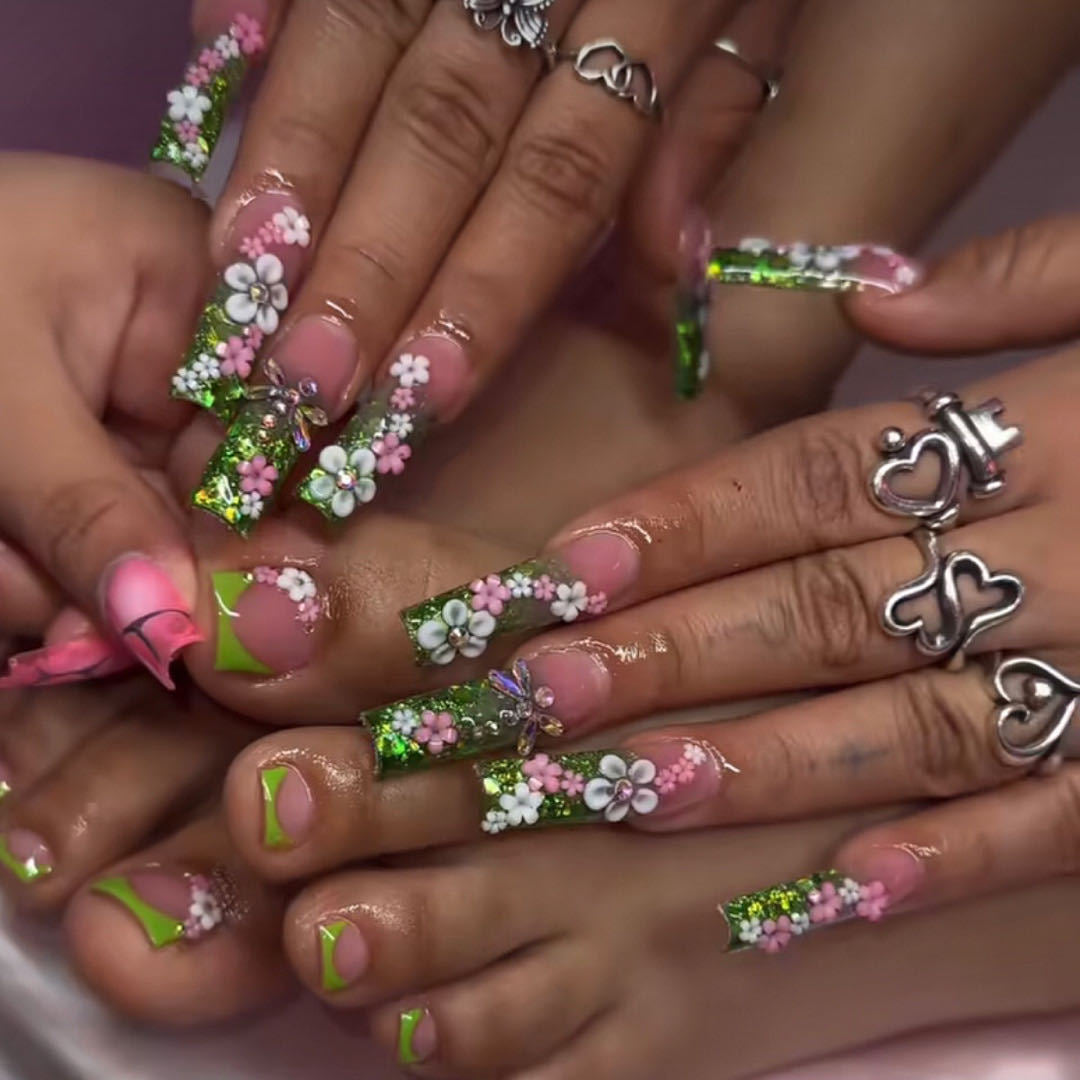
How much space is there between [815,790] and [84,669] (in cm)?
37

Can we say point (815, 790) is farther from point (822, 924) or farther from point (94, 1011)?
point (94, 1011)

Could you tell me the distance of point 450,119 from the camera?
0.69 m

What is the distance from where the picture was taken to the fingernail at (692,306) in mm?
768

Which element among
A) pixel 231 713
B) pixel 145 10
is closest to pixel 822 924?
pixel 231 713

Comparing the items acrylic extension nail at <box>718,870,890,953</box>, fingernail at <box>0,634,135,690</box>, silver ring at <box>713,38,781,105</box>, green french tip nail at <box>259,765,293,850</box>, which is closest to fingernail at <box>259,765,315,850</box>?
green french tip nail at <box>259,765,293,850</box>

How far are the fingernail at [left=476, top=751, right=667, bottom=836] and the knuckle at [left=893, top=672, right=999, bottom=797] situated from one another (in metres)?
0.13

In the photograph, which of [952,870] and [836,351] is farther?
[836,351]

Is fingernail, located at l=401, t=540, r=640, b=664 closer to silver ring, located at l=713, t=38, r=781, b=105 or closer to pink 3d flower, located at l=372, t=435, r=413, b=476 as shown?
pink 3d flower, located at l=372, t=435, r=413, b=476

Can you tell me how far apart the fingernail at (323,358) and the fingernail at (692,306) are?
0.23m

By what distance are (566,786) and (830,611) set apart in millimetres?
155

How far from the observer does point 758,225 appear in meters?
0.79

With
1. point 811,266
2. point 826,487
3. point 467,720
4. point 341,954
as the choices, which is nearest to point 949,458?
point 826,487

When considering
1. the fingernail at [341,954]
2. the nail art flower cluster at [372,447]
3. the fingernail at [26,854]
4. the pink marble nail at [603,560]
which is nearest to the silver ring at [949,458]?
the pink marble nail at [603,560]

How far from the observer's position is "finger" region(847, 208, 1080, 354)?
662 mm
